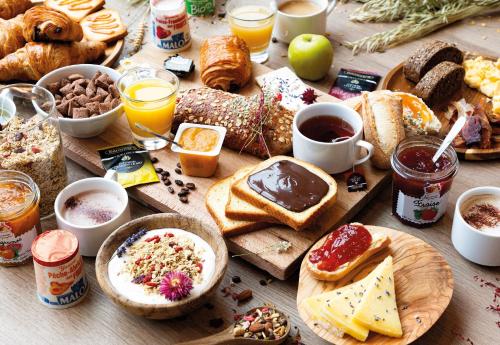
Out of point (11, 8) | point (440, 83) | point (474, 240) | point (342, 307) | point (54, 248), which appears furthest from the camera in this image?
point (11, 8)

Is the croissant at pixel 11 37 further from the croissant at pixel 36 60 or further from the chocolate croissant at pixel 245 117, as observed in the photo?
the chocolate croissant at pixel 245 117

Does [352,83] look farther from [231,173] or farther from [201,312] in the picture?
[201,312]

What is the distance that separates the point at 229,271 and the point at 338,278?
337mm

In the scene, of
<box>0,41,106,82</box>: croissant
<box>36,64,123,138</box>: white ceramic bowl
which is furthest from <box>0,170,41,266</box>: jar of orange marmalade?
<box>0,41,106,82</box>: croissant

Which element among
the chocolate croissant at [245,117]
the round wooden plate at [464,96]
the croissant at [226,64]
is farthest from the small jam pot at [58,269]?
the round wooden plate at [464,96]

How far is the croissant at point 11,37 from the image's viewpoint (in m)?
2.64

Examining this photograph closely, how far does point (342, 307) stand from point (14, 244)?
3.06 feet

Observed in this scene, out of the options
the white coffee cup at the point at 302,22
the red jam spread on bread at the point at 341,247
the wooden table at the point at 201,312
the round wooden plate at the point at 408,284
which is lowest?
the wooden table at the point at 201,312

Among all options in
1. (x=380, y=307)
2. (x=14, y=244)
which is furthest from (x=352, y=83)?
(x=14, y=244)

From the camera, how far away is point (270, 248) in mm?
1914

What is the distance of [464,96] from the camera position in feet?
8.17

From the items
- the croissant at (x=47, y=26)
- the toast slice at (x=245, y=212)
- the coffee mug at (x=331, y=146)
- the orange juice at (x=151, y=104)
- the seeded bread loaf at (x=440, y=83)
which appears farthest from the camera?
the croissant at (x=47, y=26)

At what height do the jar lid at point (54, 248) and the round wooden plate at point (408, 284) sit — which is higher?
the round wooden plate at point (408, 284)

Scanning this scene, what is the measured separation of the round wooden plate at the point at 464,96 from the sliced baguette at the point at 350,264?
0.57 metres
